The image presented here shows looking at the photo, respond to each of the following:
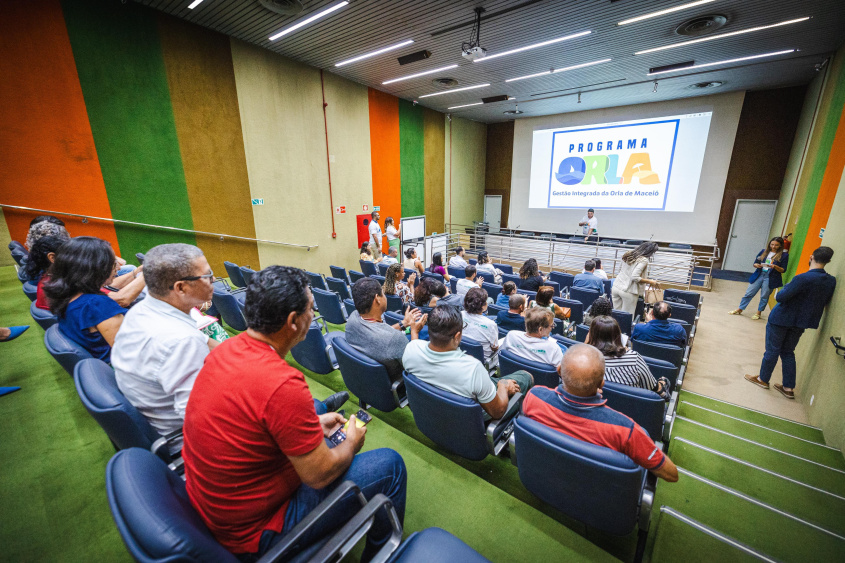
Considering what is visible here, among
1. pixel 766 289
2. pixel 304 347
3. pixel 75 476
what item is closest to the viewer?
pixel 75 476

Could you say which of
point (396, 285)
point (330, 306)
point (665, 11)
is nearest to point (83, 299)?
point (330, 306)

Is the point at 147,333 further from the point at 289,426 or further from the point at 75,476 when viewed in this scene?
the point at 75,476

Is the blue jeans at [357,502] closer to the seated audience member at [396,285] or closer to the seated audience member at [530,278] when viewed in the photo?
the seated audience member at [396,285]

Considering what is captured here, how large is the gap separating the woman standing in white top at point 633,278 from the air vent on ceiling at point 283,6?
565 cm

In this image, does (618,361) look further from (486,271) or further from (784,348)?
(486,271)

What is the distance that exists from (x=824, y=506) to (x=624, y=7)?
19.1 ft

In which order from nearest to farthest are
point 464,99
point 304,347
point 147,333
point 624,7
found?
point 147,333, point 304,347, point 624,7, point 464,99

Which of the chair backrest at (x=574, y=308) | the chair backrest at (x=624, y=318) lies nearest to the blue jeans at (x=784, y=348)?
the chair backrest at (x=624, y=318)

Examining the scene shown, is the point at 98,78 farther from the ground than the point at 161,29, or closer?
closer

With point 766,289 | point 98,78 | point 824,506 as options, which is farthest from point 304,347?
point 766,289

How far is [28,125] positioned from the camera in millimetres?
4234

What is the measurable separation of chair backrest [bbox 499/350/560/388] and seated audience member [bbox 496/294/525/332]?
781 millimetres

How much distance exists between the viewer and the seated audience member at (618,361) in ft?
6.88

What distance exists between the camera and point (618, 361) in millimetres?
2123
